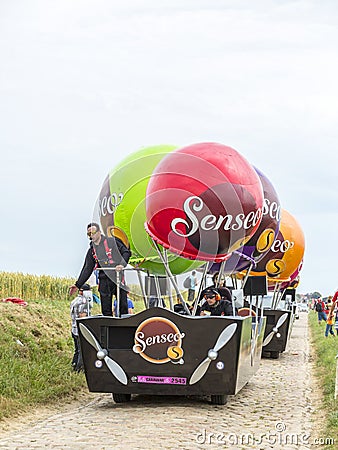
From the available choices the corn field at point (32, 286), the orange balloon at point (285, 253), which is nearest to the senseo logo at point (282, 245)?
the orange balloon at point (285, 253)

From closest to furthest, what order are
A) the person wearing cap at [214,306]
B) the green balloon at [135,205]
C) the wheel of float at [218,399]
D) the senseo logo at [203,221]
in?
1. the senseo logo at [203,221]
2. the wheel of float at [218,399]
3. the person wearing cap at [214,306]
4. the green balloon at [135,205]

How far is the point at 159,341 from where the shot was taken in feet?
34.5

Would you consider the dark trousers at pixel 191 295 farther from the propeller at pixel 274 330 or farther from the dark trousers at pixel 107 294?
the propeller at pixel 274 330

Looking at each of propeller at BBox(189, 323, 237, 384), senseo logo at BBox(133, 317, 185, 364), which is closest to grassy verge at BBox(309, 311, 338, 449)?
propeller at BBox(189, 323, 237, 384)

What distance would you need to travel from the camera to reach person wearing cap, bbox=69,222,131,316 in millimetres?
11273

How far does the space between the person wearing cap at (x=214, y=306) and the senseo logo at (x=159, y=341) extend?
959 mm

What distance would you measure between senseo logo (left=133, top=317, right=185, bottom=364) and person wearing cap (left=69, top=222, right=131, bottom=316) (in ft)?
3.26

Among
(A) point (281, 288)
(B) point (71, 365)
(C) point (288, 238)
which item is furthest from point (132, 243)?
(A) point (281, 288)

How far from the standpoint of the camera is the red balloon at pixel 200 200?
34.0ft

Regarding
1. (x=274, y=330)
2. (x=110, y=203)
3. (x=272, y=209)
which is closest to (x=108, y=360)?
(x=110, y=203)

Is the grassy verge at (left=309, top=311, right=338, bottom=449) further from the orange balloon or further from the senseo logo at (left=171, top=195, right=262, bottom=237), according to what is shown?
the senseo logo at (left=171, top=195, right=262, bottom=237)

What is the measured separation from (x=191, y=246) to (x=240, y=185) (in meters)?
1.09

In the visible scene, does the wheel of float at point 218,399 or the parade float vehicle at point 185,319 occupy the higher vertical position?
the parade float vehicle at point 185,319

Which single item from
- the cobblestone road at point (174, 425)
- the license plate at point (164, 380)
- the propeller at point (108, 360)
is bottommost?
the cobblestone road at point (174, 425)
